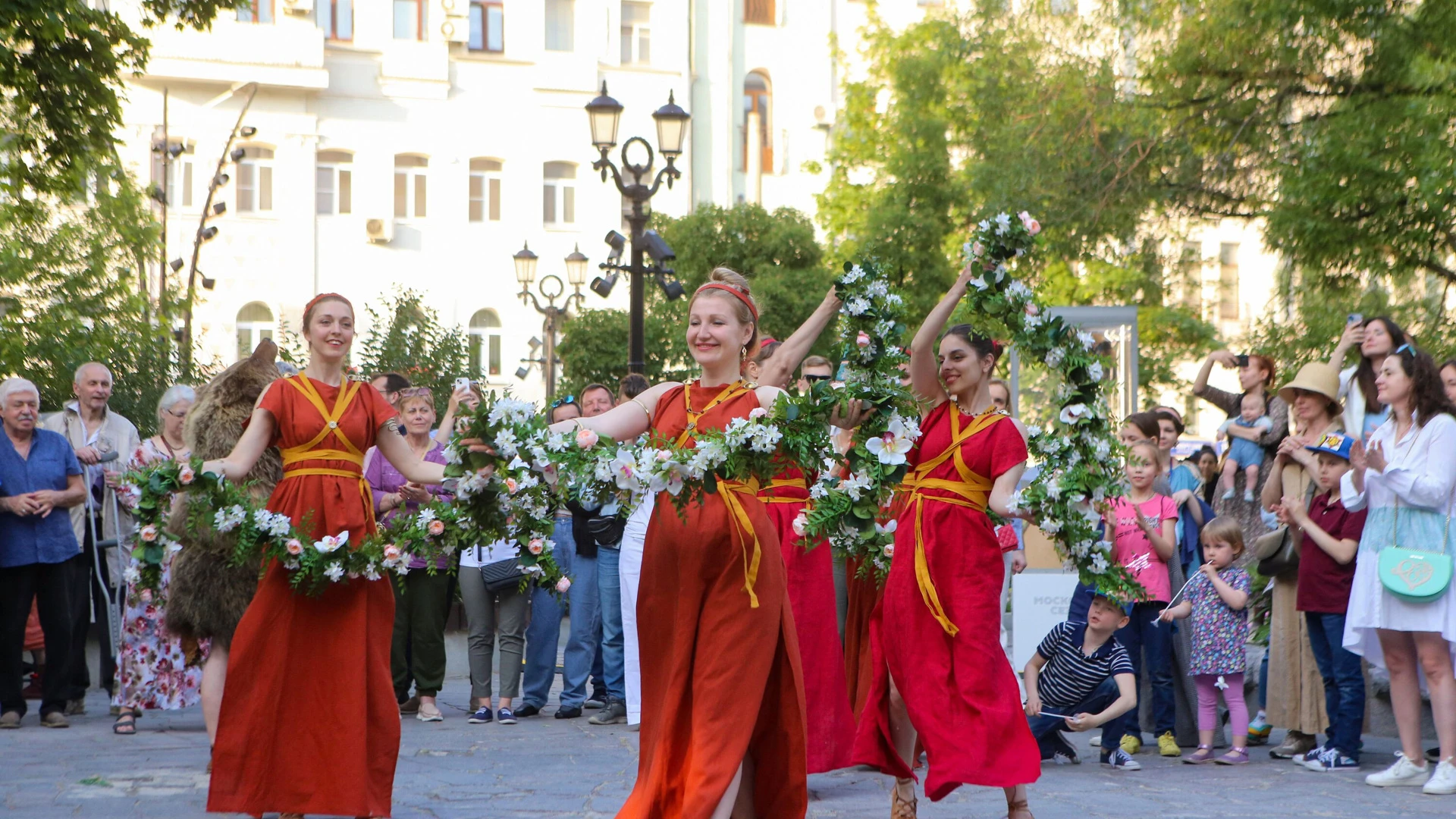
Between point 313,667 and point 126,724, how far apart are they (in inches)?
175

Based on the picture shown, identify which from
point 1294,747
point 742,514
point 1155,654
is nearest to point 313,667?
point 742,514

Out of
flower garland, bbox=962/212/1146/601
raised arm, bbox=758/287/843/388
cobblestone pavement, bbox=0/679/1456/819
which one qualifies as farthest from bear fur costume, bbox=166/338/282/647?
flower garland, bbox=962/212/1146/601

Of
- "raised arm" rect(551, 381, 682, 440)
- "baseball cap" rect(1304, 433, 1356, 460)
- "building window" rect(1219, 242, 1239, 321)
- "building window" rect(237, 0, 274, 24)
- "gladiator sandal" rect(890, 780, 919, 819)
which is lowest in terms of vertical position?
"gladiator sandal" rect(890, 780, 919, 819)

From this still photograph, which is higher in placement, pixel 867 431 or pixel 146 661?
pixel 867 431

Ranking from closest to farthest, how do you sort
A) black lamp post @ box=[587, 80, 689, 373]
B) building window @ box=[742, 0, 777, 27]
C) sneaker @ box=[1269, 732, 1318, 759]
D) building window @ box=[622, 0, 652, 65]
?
sneaker @ box=[1269, 732, 1318, 759]
black lamp post @ box=[587, 80, 689, 373]
building window @ box=[622, 0, 652, 65]
building window @ box=[742, 0, 777, 27]

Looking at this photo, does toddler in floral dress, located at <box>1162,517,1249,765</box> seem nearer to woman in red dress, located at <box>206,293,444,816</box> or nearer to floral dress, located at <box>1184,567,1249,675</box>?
floral dress, located at <box>1184,567,1249,675</box>

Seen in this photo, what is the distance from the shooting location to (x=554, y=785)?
28.6ft

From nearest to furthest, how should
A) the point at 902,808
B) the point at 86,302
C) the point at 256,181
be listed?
the point at 902,808 → the point at 86,302 → the point at 256,181

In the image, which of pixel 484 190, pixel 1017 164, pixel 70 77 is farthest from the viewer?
pixel 484 190

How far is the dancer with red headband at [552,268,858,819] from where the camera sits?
20.3 ft

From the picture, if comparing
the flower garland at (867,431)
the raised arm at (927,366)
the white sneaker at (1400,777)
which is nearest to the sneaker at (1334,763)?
A: the white sneaker at (1400,777)

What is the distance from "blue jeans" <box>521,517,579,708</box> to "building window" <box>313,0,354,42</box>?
32639 mm

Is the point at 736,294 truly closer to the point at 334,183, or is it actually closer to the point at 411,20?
the point at 334,183

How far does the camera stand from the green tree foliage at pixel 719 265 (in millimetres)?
32344
